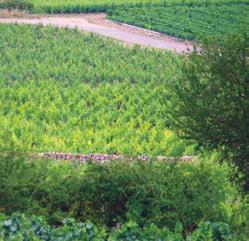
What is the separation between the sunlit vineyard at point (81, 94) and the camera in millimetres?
18719

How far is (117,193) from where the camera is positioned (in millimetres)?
13031

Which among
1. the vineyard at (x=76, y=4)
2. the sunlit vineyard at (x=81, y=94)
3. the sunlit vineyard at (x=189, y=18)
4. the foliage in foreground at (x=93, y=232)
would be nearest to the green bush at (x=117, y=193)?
the foliage in foreground at (x=93, y=232)

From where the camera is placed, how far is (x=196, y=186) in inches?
515

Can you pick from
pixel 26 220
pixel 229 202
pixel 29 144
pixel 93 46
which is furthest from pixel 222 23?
pixel 26 220

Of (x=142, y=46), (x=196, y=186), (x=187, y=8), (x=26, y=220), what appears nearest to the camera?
(x=26, y=220)

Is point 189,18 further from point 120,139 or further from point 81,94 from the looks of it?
point 120,139

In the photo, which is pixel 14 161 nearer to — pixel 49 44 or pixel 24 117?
pixel 24 117

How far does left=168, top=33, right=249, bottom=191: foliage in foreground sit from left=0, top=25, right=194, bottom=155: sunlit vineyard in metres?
2.93

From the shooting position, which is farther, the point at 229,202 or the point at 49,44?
the point at 49,44

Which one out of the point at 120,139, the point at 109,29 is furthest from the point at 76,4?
the point at 120,139

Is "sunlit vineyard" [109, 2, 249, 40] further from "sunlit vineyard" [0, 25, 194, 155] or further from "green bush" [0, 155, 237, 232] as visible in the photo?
"green bush" [0, 155, 237, 232]

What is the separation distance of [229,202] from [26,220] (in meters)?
3.67

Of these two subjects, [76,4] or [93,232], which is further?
[76,4]

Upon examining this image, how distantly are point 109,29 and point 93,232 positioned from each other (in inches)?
981
